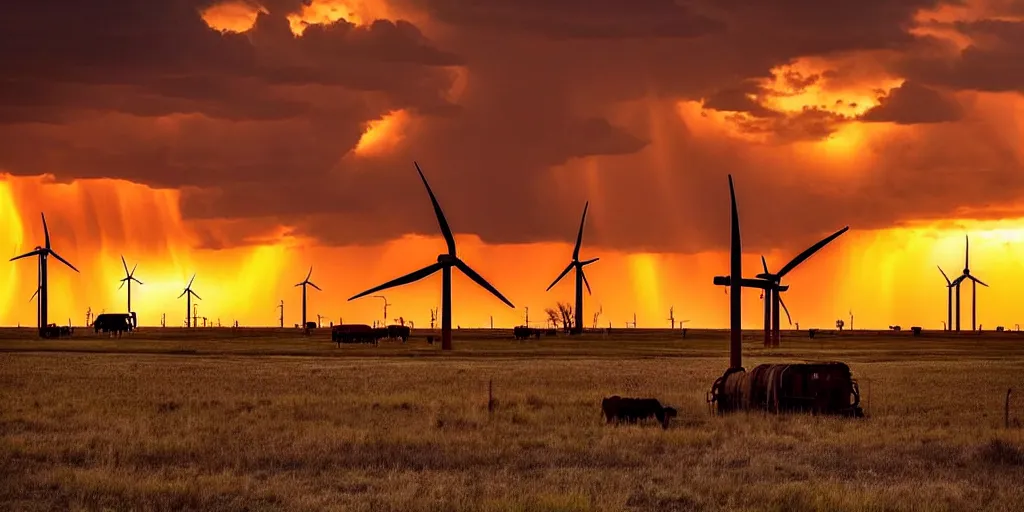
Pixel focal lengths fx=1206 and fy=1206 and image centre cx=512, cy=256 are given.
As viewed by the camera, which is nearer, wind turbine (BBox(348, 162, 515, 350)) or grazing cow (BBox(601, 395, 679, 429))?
grazing cow (BBox(601, 395, 679, 429))

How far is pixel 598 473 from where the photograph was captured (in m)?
26.8

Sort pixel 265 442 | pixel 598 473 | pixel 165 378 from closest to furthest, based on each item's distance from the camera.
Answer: pixel 598 473, pixel 265 442, pixel 165 378

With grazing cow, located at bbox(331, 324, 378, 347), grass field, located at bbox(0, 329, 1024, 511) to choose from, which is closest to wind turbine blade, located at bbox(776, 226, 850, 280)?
grass field, located at bbox(0, 329, 1024, 511)

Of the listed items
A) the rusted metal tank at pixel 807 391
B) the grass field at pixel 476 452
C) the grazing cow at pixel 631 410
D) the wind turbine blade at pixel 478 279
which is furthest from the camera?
the wind turbine blade at pixel 478 279

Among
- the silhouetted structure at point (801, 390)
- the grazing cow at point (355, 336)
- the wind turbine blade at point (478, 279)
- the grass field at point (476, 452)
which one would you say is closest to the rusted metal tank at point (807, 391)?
the silhouetted structure at point (801, 390)

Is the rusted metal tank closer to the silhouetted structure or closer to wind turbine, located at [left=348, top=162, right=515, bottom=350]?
the silhouetted structure

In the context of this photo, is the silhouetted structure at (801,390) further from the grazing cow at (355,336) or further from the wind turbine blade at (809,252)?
the grazing cow at (355,336)

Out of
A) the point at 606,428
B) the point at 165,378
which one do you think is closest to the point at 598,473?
the point at 606,428

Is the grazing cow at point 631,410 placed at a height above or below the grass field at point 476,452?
above

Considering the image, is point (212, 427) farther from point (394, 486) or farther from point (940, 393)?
point (940, 393)

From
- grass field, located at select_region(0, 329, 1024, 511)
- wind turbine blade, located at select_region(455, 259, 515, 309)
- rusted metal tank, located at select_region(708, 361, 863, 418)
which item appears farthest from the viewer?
wind turbine blade, located at select_region(455, 259, 515, 309)

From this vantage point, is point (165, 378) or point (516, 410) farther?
point (165, 378)

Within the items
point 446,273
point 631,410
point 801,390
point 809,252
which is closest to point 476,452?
point 631,410

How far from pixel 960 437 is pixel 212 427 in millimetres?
21709
